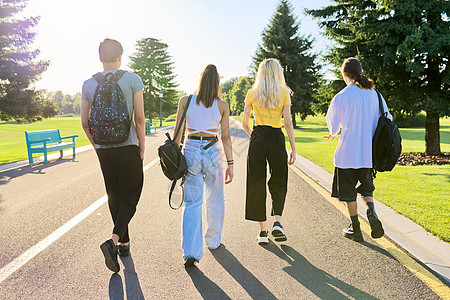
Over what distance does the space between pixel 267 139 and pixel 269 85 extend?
64cm

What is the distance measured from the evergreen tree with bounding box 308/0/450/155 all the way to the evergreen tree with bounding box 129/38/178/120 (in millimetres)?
52451

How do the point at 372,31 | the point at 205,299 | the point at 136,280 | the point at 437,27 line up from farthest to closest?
the point at 372,31 → the point at 437,27 → the point at 136,280 → the point at 205,299

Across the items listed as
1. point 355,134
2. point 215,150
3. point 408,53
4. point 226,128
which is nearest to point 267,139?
point 226,128

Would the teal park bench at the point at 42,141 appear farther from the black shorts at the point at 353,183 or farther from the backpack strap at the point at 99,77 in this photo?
the black shorts at the point at 353,183

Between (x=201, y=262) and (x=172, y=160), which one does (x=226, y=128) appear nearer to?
(x=172, y=160)

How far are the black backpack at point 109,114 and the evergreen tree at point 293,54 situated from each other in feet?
98.7

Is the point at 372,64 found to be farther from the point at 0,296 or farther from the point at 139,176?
the point at 0,296

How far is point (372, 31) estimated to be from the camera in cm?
1078

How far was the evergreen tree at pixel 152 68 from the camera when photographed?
202 ft

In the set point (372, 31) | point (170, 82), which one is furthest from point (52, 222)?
point (170, 82)

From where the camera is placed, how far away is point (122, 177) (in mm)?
3303

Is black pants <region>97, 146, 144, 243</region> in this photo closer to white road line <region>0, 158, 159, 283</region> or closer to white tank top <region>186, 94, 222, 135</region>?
white tank top <region>186, 94, 222, 135</region>

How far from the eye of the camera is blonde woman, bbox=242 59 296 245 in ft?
12.5

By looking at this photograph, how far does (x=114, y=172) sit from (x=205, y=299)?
1.51 metres
